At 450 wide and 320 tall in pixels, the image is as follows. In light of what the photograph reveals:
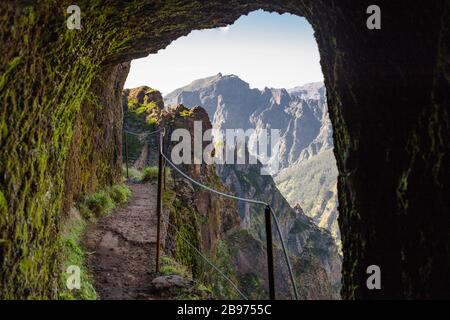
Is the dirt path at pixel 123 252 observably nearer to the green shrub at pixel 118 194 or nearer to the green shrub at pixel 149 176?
the green shrub at pixel 118 194

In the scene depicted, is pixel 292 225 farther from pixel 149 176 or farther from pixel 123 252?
pixel 123 252

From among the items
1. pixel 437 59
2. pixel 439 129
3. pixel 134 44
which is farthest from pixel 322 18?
pixel 134 44

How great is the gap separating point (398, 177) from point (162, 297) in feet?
11.7

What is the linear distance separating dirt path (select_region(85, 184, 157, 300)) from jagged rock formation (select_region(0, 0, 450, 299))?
1.21 m

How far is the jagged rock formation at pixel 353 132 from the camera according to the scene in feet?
11.4

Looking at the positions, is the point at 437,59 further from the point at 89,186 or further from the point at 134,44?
the point at 89,186

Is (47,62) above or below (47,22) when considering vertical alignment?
below

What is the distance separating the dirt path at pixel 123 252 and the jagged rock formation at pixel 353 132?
1206mm

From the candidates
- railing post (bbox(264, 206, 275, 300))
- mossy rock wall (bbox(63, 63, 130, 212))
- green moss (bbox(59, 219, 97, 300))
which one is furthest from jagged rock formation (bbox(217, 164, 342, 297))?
railing post (bbox(264, 206, 275, 300))

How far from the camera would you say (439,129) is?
3.48 metres

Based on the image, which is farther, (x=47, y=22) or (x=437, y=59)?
(x=47, y=22)

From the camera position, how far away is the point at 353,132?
4445mm

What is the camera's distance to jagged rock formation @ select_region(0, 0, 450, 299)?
3469mm

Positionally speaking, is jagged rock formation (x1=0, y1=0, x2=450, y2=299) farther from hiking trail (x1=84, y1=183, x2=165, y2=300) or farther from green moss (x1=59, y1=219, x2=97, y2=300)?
hiking trail (x1=84, y1=183, x2=165, y2=300)
